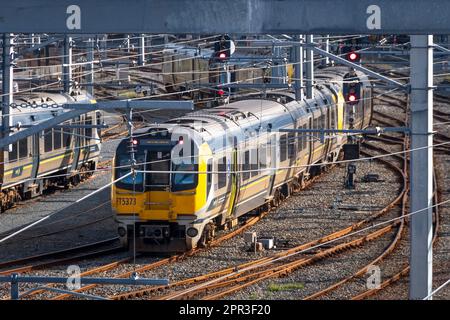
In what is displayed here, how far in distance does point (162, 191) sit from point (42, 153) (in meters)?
6.03

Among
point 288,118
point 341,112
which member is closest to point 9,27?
point 288,118

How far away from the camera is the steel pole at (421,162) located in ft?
34.1

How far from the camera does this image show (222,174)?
1653cm

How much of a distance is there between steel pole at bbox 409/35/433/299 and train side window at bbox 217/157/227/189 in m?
5.99

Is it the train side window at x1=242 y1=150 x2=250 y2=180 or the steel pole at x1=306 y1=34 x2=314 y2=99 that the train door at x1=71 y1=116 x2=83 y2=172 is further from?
the train side window at x1=242 y1=150 x2=250 y2=180

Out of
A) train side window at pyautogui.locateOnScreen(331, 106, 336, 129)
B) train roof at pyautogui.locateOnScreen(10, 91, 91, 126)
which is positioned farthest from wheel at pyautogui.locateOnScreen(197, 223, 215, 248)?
train side window at pyautogui.locateOnScreen(331, 106, 336, 129)

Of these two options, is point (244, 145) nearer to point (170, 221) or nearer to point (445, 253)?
point (170, 221)

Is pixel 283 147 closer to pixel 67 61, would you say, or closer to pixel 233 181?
pixel 233 181

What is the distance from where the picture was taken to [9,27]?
25.3 feet

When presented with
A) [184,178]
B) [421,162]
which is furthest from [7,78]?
[421,162]

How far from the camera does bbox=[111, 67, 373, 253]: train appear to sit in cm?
1570

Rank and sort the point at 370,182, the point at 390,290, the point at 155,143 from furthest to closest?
the point at 370,182, the point at 155,143, the point at 390,290
